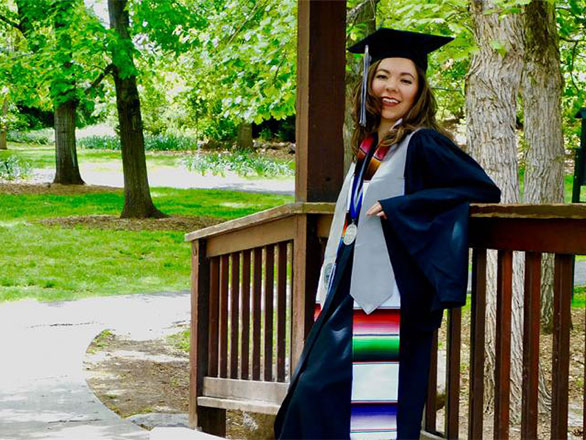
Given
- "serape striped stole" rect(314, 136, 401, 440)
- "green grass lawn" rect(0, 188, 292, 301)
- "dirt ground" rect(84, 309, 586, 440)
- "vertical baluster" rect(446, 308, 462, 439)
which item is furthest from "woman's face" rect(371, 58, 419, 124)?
"green grass lawn" rect(0, 188, 292, 301)

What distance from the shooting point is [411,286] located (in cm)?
323

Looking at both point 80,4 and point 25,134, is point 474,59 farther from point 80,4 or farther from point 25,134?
point 25,134

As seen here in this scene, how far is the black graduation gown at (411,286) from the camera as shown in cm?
318

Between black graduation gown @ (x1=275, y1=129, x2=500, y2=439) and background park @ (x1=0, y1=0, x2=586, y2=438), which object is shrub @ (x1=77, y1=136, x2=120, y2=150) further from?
black graduation gown @ (x1=275, y1=129, x2=500, y2=439)

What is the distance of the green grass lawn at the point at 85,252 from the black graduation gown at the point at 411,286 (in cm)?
793

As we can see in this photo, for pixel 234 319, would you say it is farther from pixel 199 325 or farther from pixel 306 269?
pixel 306 269

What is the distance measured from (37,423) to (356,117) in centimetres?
302

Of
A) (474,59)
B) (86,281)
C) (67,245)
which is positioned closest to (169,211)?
(67,245)

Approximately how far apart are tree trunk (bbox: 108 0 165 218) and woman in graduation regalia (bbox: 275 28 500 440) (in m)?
14.0

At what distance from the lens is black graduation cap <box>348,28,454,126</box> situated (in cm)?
342

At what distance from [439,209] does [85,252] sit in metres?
11.8

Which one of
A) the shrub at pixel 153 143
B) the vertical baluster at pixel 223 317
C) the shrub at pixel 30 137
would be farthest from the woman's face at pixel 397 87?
the shrub at pixel 30 137

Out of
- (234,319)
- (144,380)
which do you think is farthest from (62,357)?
(234,319)

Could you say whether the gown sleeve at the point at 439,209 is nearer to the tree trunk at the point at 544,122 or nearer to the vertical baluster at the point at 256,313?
the vertical baluster at the point at 256,313
